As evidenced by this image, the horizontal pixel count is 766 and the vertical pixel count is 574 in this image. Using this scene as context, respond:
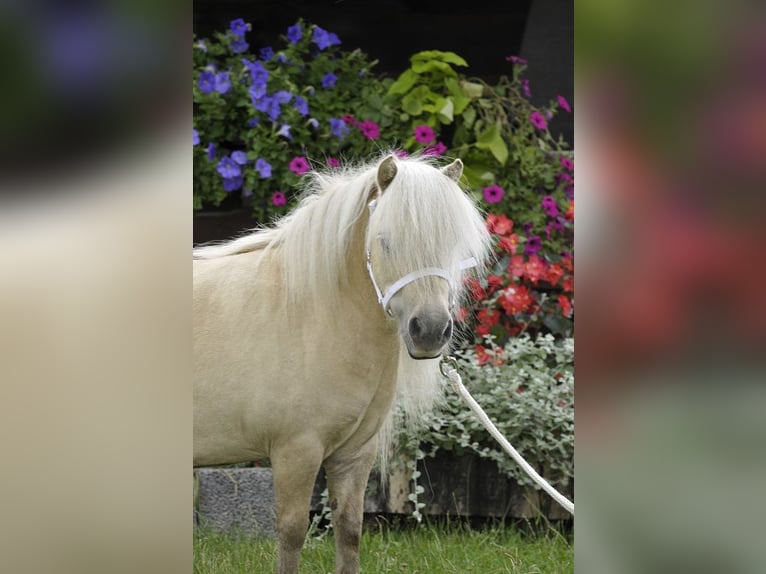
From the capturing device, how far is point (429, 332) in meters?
1.78

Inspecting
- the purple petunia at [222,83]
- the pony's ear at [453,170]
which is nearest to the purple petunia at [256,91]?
the purple petunia at [222,83]

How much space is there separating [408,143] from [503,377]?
1145 millimetres

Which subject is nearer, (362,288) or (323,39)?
(362,288)

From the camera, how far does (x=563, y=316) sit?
357cm

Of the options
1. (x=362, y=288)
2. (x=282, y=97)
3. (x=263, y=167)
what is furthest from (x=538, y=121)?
(x=362, y=288)

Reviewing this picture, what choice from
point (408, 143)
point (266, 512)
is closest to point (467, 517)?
point (266, 512)

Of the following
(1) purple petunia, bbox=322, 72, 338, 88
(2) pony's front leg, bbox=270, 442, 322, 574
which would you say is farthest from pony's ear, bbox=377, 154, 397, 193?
(1) purple petunia, bbox=322, 72, 338, 88

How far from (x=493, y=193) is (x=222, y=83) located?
1.26m

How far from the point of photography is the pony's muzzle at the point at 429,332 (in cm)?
178

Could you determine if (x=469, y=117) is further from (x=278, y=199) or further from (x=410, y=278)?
(x=410, y=278)

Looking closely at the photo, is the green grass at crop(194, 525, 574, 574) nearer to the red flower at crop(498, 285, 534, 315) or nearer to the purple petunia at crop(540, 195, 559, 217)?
the red flower at crop(498, 285, 534, 315)

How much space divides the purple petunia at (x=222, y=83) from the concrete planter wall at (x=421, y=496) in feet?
5.39

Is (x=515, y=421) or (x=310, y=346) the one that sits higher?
(x=310, y=346)
